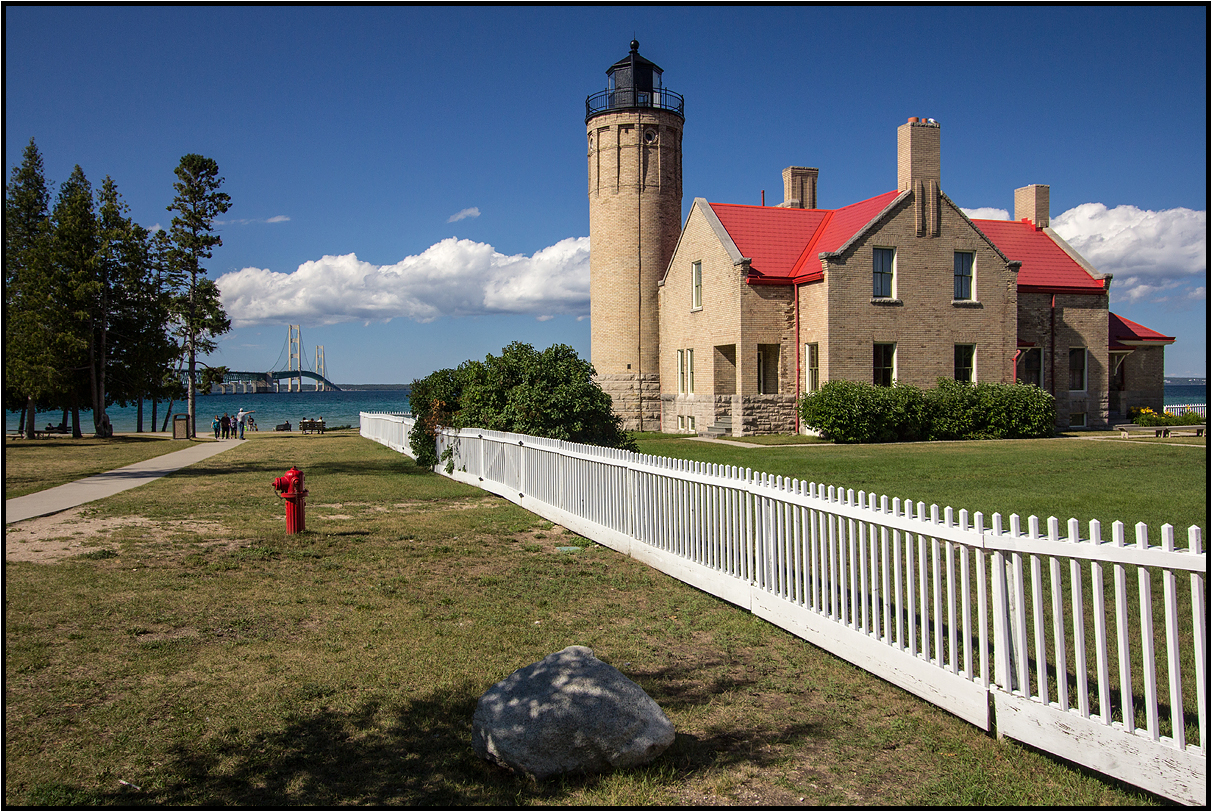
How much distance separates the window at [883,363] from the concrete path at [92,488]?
Result: 69.8 ft

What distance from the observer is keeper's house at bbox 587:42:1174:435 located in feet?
88.2

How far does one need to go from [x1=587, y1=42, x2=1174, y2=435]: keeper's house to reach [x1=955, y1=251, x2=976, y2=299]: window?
4cm

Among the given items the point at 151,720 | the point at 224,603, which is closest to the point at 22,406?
the point at 224,603

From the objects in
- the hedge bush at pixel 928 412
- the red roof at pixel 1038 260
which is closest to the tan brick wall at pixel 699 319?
the hedge bush at pixel 928 412

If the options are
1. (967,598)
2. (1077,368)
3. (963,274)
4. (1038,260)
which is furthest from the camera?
(1038,260)

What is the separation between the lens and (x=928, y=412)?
25594 mm

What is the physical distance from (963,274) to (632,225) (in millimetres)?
12764

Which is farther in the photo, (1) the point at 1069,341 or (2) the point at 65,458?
(1) the point at 1069,341

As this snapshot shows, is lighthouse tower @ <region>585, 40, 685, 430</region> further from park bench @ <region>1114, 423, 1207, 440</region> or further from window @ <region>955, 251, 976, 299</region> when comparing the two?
park bench @ <region>1114, 423, 1207, 440</region>

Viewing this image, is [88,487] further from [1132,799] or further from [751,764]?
[1132,799]

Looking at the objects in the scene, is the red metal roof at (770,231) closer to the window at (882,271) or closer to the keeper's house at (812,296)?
the keeper's house at (812,296)

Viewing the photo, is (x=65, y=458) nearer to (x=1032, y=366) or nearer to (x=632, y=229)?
(x=632, y=229)

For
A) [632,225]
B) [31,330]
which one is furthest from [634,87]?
[31,330]

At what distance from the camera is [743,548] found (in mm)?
7160
